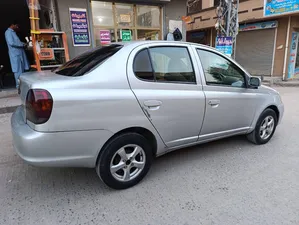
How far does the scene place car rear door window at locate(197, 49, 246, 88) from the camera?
3107 millimetres

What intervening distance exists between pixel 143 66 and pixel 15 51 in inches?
228

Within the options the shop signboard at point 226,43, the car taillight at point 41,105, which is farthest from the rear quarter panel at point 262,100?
the shop signboard at point 226,43

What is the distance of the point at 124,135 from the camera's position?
2494mm

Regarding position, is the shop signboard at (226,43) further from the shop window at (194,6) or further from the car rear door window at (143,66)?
the shop window at (194,6)

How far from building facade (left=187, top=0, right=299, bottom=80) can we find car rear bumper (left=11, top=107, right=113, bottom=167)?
12.2 meters

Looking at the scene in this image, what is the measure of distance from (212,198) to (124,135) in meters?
1.21

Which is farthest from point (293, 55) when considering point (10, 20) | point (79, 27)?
point (10, 20)

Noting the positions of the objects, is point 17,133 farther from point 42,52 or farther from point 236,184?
point 42,52

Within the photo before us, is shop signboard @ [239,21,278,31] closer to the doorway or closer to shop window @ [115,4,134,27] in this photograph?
shop window @ [115,4,134,27]

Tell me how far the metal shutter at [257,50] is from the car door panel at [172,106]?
11.9 meters

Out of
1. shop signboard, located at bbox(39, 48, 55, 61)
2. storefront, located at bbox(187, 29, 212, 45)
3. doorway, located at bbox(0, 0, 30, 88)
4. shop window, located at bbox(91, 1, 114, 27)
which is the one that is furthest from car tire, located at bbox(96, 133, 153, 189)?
storefront, located at bbox(187, 29, 212, 45)

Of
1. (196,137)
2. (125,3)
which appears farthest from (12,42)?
(196,137)

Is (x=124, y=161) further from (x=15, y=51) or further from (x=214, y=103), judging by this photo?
(x=15, y=51)

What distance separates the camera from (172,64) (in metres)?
2.89
